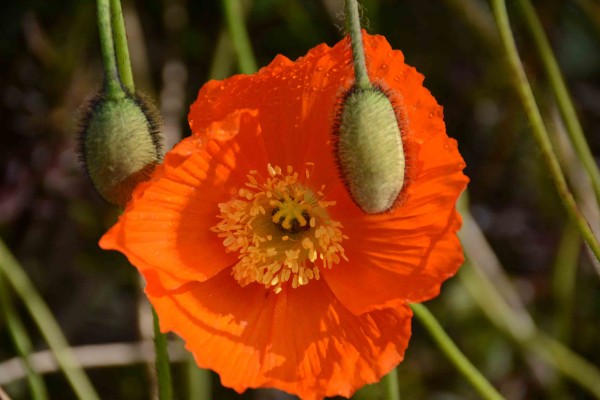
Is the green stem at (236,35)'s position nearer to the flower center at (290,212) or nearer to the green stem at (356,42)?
the flower center at (290,212)

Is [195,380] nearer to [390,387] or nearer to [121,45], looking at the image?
[390,387]

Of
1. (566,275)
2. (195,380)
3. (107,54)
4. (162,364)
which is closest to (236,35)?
(107,54)

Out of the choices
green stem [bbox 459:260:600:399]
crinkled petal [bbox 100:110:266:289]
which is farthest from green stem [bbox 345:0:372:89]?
green stem [bbox 459:260:600:399]

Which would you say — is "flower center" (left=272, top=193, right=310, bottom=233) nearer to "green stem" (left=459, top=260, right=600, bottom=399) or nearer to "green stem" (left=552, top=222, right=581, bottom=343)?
"green stem" (left=459, top=260, right=600, bottom=399)

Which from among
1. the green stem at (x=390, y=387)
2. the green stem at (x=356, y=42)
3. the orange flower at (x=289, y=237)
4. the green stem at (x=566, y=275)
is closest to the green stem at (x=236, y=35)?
the orange flower at (x=289, y=237)

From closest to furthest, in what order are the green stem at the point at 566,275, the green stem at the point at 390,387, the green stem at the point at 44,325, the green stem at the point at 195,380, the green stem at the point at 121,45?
the green stem at the point at 121,45, the green stem at the point at 390,387, the green stem at the point at 44,325, the green stem at the point at 195,380, the green stem at the point at 566,275
